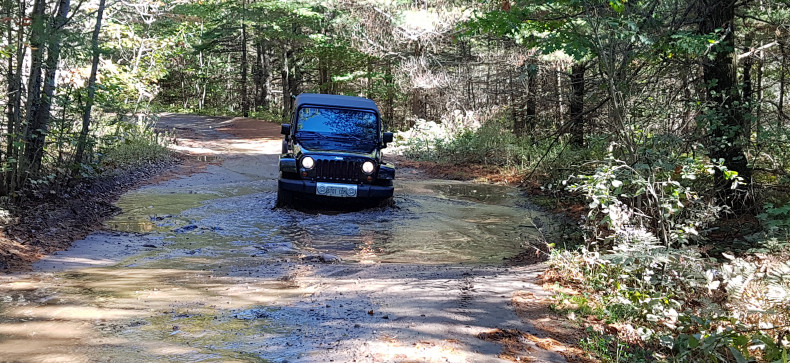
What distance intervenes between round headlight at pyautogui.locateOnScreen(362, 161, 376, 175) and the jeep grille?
7cm

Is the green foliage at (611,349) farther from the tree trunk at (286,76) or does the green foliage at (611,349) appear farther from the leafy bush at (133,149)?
the tree trunk at (286,76)

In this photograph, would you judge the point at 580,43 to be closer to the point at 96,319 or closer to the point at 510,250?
the point at 510,250

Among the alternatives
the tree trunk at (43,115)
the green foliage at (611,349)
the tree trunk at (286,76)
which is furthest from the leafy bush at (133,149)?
the tree trunk at (286,76)

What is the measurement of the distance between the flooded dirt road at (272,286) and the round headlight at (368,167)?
74cm

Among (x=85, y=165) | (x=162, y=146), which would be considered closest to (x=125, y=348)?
(x=85, y=165)

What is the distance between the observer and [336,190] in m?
10.3

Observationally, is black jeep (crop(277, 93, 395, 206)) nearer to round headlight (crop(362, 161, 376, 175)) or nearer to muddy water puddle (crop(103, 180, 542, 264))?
round headlight (crop(362, 161, 376, 175))

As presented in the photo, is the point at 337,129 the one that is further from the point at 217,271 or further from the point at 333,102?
the point at 217,271

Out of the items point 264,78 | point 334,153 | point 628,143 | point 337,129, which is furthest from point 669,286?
point 264,78

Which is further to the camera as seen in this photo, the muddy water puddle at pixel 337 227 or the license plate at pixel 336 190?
the license plate at pixel 336 190

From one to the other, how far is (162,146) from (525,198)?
11776 millimetres

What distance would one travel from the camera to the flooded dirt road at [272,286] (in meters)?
3.92

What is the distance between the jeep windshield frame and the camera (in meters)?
11.2

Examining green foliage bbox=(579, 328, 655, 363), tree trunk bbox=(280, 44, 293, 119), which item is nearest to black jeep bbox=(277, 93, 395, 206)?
green foliage bbox=(579, 328, 655, 363)
